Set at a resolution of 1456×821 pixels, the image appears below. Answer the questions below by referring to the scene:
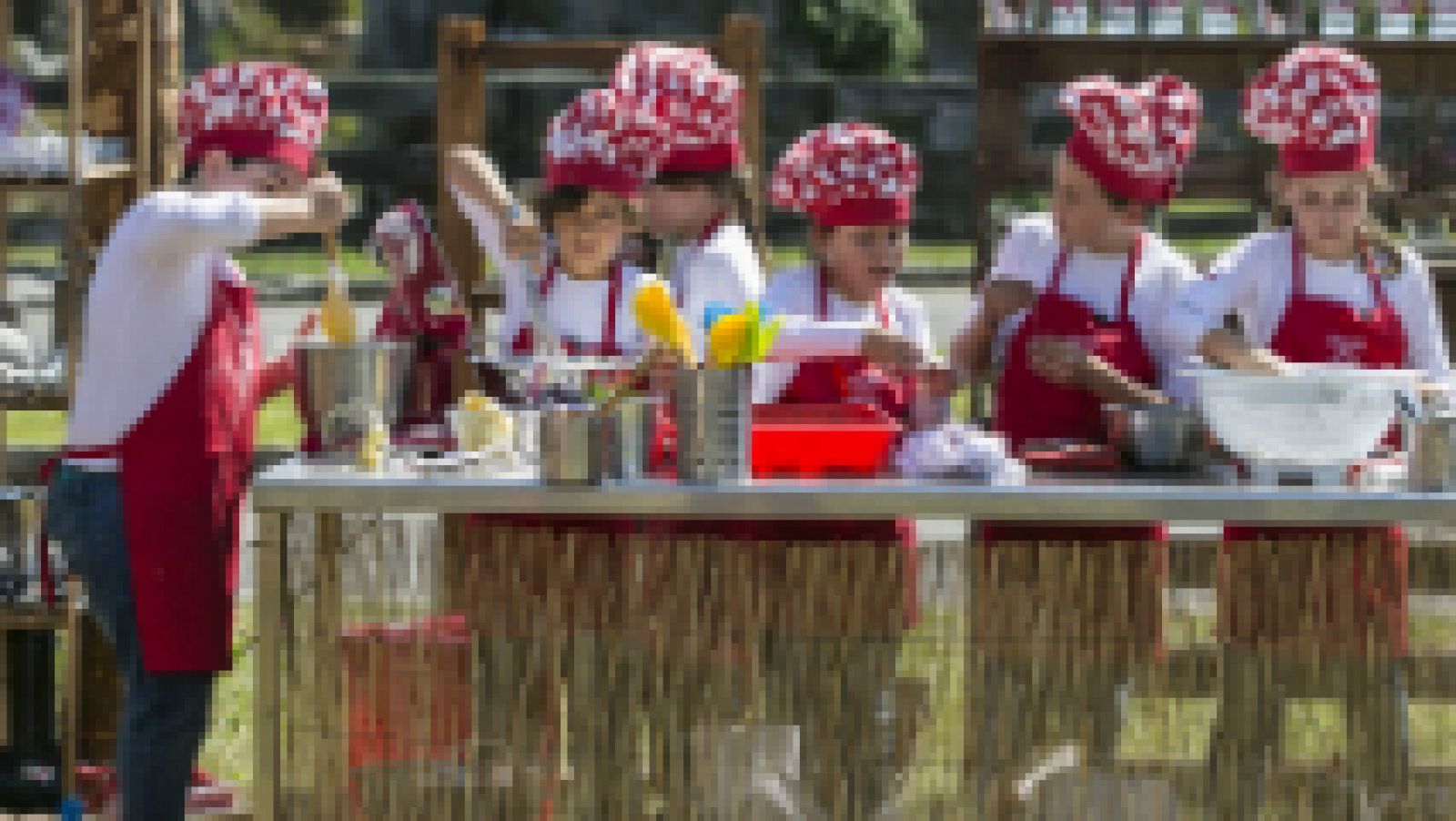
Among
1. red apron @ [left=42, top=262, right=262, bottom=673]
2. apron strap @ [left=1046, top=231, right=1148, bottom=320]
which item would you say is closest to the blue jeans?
red apron @ [left=42, top=262, right=262, bottom=673]

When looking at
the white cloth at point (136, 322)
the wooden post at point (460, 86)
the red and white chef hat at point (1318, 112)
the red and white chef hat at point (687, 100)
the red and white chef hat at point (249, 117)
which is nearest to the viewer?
the white cloth at point (136, 322)

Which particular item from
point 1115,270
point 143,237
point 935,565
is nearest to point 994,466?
point 935,565

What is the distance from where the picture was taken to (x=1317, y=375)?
360 cm

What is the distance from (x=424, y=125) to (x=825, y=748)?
16.7 m

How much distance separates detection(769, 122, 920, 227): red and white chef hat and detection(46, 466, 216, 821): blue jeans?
1.30m

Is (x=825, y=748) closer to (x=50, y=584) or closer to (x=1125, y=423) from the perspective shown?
(x=1125, y=423)

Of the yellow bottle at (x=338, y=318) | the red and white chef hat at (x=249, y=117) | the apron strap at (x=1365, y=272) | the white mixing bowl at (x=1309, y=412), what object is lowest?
the white mixing bowl at (x=1309, y=412)

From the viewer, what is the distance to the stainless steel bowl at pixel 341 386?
389 centimetres

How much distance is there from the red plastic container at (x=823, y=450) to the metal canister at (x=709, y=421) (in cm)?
17

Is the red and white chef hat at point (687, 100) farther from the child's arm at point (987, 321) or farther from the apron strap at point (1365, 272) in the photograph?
the apron strap at point (1365, 272)

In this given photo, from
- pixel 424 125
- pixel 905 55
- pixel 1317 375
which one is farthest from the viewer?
pixel 905 55

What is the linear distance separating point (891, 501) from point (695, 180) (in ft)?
3.76

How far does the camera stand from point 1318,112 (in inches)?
165

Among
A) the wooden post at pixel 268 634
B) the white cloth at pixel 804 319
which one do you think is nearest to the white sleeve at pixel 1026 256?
the white cloth at pixel 804 319
